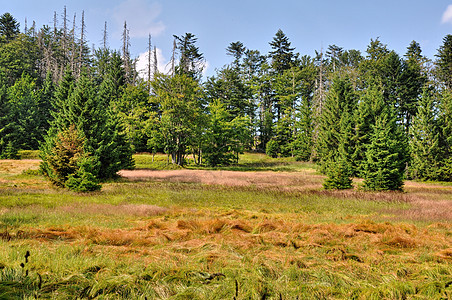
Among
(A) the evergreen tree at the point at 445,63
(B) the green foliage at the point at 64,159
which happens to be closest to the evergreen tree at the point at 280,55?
(A) the evergreen tree at the point at 445,63

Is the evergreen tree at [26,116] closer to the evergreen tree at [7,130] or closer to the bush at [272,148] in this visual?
the evergreen tree at [7,130]

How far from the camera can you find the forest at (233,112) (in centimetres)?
1862

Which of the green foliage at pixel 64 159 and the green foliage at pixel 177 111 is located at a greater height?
the green foliage at pixel 177 111

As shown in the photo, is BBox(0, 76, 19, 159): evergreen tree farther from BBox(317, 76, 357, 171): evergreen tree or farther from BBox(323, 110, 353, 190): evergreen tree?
BBox(317, 76, 357, 171): evergreen tree

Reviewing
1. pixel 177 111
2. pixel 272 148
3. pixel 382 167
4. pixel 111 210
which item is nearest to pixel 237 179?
pixel 382 167

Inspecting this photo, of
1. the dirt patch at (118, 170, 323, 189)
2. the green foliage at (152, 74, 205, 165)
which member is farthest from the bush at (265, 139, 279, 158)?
the dirt patch at (118, 170, 323, 189)

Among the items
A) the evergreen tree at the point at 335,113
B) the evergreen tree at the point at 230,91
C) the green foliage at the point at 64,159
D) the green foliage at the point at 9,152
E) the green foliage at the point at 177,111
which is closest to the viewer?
the green foliage at the point at 64,159

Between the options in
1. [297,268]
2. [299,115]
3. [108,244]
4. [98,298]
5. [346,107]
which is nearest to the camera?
[98,298]

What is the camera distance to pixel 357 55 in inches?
2815

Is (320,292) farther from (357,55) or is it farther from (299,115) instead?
(357,55)

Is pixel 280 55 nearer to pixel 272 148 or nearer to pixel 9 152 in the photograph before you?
pixel 272 148

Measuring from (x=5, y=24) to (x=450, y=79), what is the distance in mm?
105034

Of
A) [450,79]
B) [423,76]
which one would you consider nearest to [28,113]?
[423,76]

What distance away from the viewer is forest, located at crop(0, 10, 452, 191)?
61.1 ft
